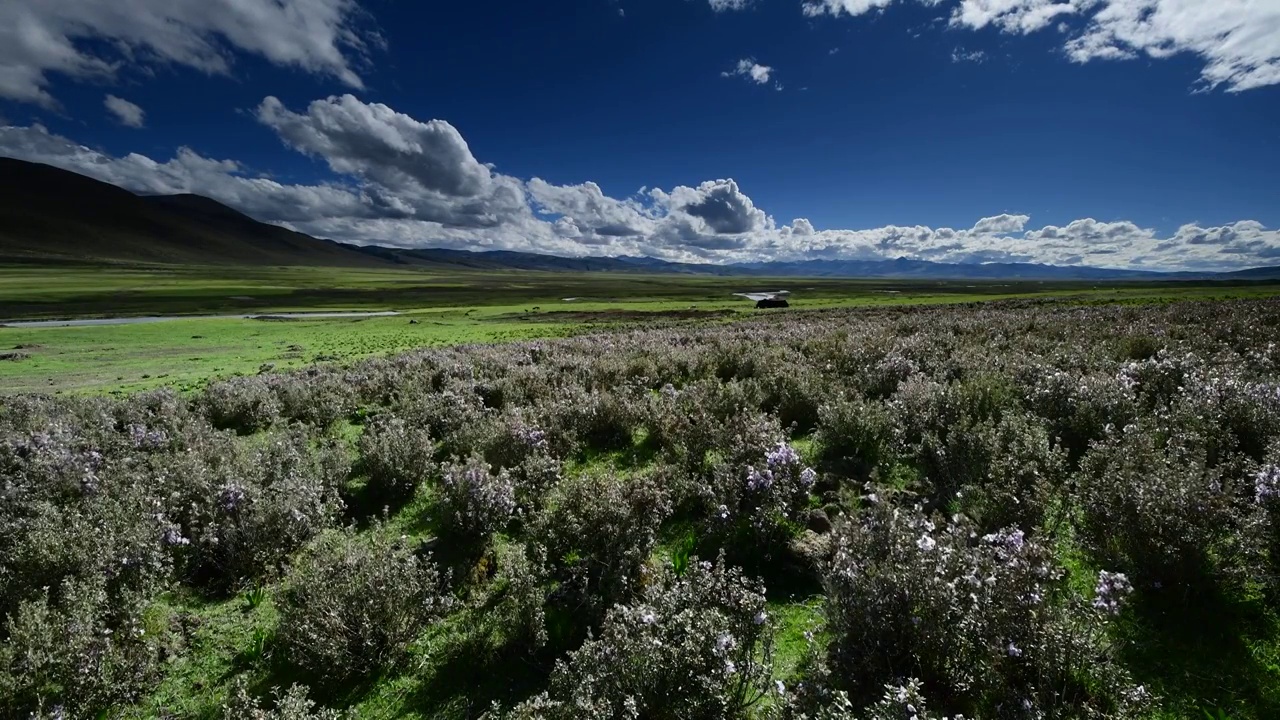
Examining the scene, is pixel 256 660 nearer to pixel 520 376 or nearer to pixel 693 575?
pixel 693 575

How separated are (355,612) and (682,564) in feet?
10.8

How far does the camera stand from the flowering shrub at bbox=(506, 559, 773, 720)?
3.90m

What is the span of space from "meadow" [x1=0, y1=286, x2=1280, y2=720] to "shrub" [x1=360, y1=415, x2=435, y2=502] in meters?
0.05

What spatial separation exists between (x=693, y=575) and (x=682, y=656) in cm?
84

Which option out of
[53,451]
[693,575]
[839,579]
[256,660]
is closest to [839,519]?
[839,579]

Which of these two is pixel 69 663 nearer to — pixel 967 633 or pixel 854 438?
pixel 967 633

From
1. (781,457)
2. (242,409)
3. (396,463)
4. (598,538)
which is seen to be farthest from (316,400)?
(781,457)

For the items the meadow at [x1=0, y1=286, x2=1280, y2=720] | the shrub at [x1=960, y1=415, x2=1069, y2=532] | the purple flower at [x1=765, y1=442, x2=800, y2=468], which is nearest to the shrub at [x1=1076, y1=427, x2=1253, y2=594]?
the meadow at [x1=0, y1=286, x2=1280, y2=720]

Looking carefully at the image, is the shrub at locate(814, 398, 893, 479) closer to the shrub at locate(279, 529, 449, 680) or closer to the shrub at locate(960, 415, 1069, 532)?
the shrub at locate(960, 415, 1069, 532)

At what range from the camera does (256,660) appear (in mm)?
5371

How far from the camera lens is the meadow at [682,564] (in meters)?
4.09

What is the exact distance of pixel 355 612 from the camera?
5.15 m

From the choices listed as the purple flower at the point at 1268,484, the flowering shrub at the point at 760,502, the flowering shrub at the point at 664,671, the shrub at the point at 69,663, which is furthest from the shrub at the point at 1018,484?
the shrub at the point at 69,663

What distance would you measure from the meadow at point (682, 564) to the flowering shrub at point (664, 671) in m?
0.03
